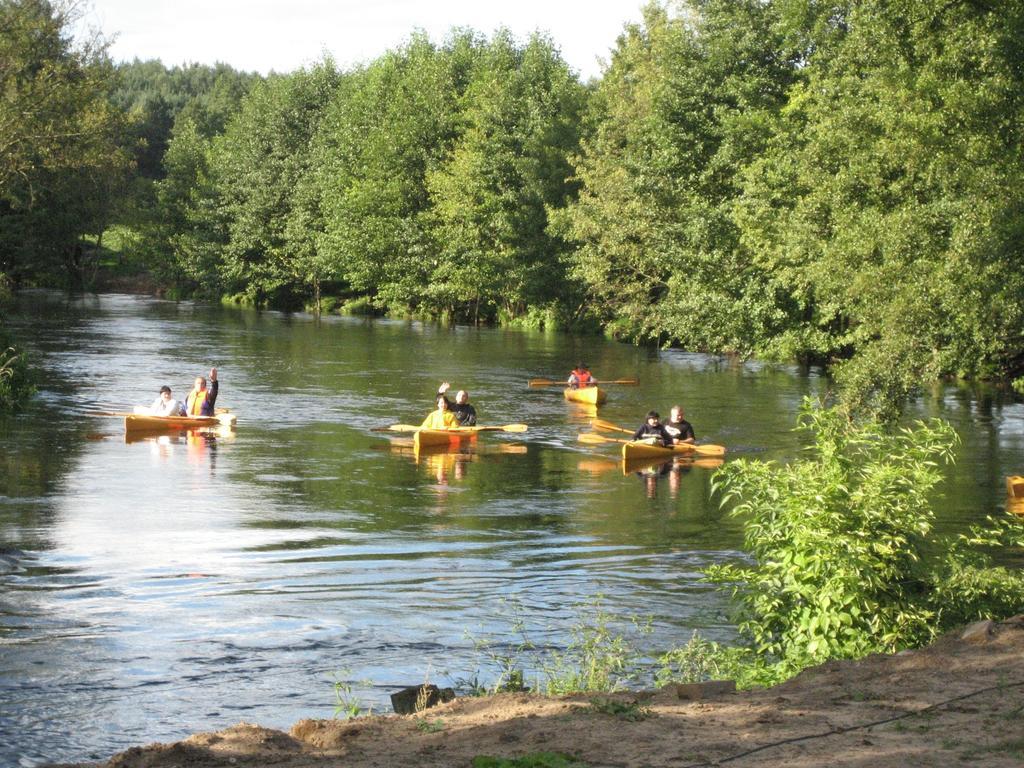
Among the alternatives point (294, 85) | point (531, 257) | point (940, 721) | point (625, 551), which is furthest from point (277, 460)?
point (294, 85)

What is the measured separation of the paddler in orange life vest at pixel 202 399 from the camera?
92.2 ft

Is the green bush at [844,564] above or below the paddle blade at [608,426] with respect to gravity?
above

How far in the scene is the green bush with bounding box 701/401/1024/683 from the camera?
928cm

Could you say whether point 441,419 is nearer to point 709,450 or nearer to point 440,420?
point 440,420

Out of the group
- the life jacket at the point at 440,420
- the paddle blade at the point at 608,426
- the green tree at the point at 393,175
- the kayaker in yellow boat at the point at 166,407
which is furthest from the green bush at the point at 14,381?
the green tree at the point at 393,175

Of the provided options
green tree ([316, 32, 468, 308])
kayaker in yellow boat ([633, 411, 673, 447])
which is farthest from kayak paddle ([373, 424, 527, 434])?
green tree ([316, 32, 468, 308])

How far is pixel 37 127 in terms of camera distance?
3422 cm

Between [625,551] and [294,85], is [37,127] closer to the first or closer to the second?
[625,551]

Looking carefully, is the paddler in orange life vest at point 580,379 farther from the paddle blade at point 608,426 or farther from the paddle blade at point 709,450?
the paddle blade at point 709,450

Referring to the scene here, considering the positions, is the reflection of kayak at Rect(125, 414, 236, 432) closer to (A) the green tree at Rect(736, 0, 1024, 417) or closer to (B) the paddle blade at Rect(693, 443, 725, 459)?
(B) the paddle blade at Rect(693, 443, 725, 459)

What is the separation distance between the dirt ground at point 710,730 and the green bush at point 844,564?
1.26m

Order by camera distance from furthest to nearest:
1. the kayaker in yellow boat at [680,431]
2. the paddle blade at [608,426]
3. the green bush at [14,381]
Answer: the green bush at [14,381] < the paddle blade at [608,426] < the kayaker in yellow boat at [680,431]

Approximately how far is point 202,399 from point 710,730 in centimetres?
2284

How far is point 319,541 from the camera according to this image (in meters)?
16.3
